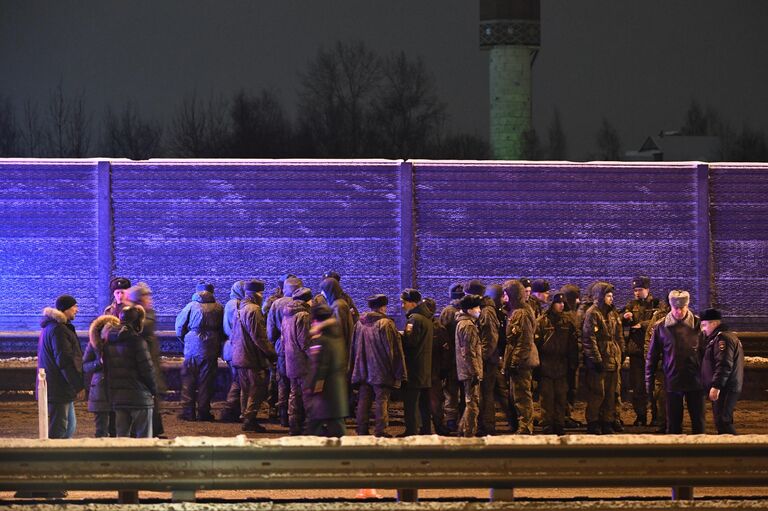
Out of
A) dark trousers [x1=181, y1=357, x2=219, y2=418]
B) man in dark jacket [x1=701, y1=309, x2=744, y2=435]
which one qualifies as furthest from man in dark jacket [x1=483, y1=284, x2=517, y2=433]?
dark trousers [x1=181, y1=357, x2=219, y2=418]

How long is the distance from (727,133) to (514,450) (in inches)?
2954

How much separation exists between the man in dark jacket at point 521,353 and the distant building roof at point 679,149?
5600cm

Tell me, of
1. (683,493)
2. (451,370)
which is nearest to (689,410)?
(451,370)

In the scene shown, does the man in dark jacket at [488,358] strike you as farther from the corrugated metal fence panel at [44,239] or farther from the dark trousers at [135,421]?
the corrugated metal fence panel at [44,239]

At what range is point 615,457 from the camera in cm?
1086

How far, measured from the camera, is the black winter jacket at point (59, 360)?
43.5ft

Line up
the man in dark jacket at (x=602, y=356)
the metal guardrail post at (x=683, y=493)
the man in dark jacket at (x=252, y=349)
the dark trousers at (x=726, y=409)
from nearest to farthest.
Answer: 1. the metal guardrail post at (x=683, y=493)
2. the dark trousers at (x=726, y=409)
3. the man in dark jacket at (x=602, y=356)
4. the man in dark jacket at (x=252, y=349)

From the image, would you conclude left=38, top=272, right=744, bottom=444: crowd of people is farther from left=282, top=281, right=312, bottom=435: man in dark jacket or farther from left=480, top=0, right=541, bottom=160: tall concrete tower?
left=480, top=0, right=541, bottom=160: tall concrete tower

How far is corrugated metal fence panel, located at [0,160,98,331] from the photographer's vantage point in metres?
19.8

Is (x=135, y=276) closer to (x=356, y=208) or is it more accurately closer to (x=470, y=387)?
(x=356, y=208)

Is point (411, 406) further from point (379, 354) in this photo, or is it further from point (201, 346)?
point (201, 346)

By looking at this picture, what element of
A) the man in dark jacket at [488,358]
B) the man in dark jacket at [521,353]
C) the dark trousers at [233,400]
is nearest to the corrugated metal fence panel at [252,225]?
the dark trousers at [233,400]

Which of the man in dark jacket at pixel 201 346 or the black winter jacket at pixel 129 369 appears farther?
the man in dark jacket at pixel 201 346

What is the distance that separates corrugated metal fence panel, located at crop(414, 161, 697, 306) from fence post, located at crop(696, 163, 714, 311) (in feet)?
0.98
